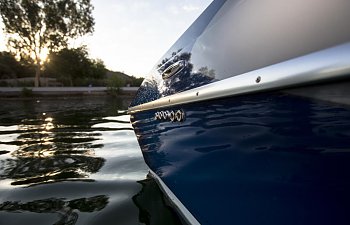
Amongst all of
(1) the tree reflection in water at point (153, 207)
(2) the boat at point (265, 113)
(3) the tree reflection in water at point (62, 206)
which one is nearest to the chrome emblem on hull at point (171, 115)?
(2) the boat at point (265, 113)

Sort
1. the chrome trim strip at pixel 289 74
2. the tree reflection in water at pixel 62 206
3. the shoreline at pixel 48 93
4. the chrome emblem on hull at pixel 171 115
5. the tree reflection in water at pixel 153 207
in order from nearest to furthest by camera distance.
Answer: the chrome trim strip at pixel 289 74, the chrome emblem on hull at pixel 171 115, the tree reflection in water at pixel 153 207, the tree reflection in water at pixel 62 206, the shoreline at pixel 48 93

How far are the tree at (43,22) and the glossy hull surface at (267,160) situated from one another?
987 inches

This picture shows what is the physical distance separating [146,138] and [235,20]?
130 cm

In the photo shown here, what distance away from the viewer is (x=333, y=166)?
735 mm

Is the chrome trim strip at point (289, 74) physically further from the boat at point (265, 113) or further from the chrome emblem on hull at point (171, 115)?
the chrome emblem on hull at point (171, 115)

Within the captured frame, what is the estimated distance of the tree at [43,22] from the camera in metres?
23.1

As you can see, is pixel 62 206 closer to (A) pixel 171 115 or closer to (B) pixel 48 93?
(A) pixel 171 115

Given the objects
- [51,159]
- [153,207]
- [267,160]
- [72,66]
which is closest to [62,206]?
[153,207]

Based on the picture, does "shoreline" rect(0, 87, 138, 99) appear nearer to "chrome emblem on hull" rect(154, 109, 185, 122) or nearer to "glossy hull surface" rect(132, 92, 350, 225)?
"chrome emblem on hull" rect(154, 109, 185, 122)

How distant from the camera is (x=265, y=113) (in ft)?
2.97

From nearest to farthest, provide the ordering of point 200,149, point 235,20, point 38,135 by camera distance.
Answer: point 235,20, point 200,149, point 38,135

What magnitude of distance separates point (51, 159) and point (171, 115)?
219cm

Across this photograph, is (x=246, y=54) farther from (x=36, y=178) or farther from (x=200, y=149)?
(x=36, y=178)

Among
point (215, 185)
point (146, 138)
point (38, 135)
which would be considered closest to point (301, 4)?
point (215, 185)
